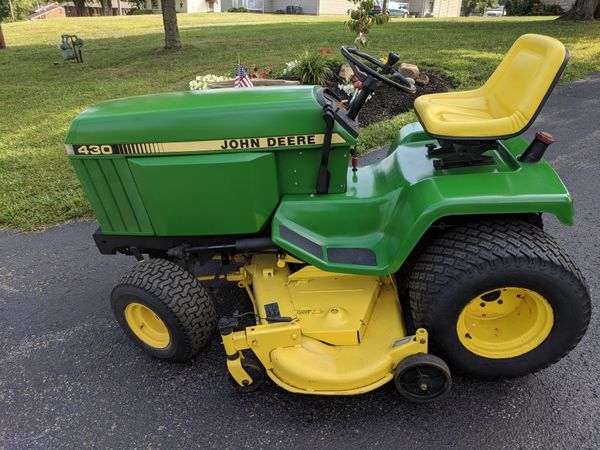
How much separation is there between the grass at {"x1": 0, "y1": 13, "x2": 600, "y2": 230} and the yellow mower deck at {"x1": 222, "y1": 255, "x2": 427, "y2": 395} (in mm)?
2619

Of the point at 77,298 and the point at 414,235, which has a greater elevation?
the point at 414,235

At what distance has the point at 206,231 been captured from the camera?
2.40 meters

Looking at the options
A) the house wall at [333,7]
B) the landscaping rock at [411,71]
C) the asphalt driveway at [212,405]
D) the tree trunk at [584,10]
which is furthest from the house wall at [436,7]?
the asphalt driveway at [212,405]

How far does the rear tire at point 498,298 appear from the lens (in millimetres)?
1957

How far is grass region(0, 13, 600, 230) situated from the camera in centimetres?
468

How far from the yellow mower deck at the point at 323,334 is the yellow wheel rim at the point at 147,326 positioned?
0.53 meters

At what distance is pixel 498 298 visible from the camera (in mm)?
2150

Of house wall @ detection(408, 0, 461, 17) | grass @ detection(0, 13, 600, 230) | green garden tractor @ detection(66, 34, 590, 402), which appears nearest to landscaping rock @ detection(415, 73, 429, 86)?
grass @ detection(0, 13, 600, 230)

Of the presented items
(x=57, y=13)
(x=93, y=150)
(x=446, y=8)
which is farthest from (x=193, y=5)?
(x=93, y=150)

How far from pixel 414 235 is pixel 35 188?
4.05m

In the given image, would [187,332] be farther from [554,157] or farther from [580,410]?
[554,157]

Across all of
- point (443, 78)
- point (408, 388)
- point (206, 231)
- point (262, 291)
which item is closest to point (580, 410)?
point (408, 388)

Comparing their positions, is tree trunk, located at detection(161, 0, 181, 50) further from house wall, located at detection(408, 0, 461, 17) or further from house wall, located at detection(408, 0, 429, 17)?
house wall, located at detection(408, 0, 429, 17)

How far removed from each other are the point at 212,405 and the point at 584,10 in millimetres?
17619
